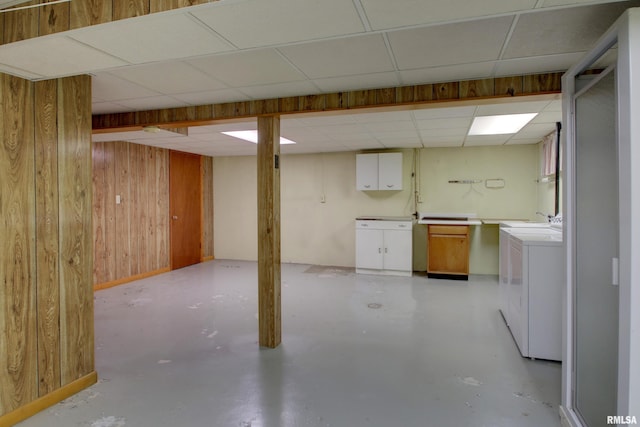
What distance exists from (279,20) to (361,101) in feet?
5.11

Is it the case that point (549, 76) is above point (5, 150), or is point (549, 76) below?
above

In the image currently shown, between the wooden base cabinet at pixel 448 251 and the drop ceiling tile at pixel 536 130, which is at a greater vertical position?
the drop ceiling tile at pixel 536 130

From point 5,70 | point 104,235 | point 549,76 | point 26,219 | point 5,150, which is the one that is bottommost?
point 104,235

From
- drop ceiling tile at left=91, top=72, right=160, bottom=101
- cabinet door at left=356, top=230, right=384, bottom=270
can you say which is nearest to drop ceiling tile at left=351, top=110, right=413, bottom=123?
drop ceiling tile at left=91, top=72, right=160, bottom=101

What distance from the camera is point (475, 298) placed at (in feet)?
15.6

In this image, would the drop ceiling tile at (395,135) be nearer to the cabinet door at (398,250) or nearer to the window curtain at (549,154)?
the cabinet door at (398,250)

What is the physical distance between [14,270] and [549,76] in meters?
3.77

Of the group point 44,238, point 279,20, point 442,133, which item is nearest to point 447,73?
point 279,20

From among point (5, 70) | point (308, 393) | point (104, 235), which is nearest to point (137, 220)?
point (104, 235)

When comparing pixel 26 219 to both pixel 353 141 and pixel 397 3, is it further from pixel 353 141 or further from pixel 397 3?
pixel 353 141

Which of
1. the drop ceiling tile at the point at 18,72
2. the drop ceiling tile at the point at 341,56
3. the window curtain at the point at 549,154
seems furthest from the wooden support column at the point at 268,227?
the window curtain at the point at 549,154

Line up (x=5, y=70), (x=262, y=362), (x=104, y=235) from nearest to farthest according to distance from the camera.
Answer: (x=5, y=70)
(x=262, y=362)
(x=104, y=235)

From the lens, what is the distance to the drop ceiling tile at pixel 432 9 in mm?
1382

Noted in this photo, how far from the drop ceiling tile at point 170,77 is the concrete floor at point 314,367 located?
2246mm
